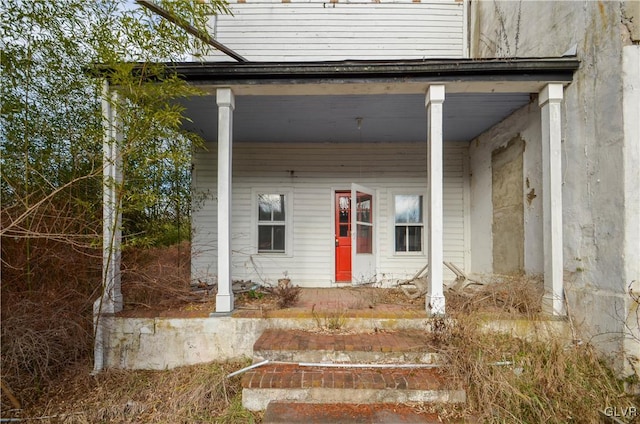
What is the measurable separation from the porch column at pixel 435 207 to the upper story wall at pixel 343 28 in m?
2.83

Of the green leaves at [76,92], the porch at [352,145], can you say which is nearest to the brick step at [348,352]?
the porch at [352,145]

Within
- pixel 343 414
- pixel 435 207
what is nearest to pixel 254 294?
pixel 343 414

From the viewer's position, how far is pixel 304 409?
100 inches

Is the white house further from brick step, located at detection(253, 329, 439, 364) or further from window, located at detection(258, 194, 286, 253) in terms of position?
brick step, located at detection(253, 329, 439, 364)

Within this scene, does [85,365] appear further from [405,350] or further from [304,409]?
[405,350]

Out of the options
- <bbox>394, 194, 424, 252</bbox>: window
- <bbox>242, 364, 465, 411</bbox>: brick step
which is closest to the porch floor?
<bbox>242, 364, 465, 411</bbox>: brick step

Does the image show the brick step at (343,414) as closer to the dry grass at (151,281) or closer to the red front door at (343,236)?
the dry grass at (151,281)

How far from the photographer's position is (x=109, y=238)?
333cm

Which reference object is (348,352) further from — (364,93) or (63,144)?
(63,144)

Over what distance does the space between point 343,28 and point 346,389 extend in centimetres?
584

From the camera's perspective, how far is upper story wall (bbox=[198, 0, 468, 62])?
572 centimetres

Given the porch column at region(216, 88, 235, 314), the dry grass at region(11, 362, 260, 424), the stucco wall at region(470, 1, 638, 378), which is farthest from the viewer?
the porch column at region(216, 88, 235, 314)

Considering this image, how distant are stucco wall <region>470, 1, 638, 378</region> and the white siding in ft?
8.24

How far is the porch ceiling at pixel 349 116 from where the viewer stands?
4.07m
